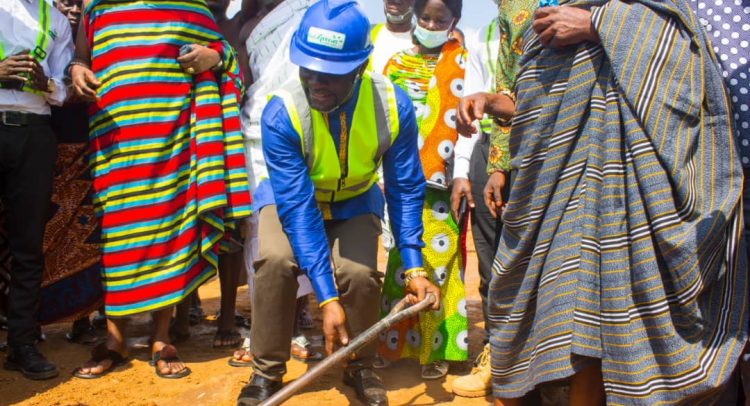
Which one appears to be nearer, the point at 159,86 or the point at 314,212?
the point at 314,212

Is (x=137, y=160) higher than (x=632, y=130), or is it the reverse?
(x=632, y=130)

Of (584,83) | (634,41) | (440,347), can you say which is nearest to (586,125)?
(584,83)

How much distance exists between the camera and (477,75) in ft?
13.0

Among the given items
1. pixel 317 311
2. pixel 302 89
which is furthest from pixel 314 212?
pixel 317 311

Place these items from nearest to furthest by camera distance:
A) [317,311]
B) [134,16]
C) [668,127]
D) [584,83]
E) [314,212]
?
[668,127]
[584,83]
[314,212]
[134,16]
[317,311]

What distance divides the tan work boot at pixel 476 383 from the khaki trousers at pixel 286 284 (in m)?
0.63

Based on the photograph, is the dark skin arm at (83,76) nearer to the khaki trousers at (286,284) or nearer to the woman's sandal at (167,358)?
the khaki trousers at (286,284)

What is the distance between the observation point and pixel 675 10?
2547 mm

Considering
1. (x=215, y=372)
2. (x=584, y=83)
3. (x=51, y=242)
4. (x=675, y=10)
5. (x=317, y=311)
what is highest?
(x=675, y=10)

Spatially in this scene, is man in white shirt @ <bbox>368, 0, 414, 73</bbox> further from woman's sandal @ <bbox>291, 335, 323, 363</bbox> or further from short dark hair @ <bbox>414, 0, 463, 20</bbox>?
woman's sandal @ <bbox>291, 335, 323, 363</bbox>

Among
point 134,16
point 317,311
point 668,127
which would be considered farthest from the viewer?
point 317,311

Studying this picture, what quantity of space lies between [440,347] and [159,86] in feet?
6.68

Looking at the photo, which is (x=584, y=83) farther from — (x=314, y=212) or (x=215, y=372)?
(x=215, y=372)

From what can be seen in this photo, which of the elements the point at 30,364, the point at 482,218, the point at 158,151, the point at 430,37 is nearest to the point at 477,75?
the point at 430,37
